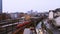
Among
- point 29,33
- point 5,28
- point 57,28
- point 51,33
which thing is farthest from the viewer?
point 5,28

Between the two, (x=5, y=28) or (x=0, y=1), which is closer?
(x=5, y=28)

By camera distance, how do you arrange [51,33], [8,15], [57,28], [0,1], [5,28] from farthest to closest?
1. [0,1]
2. [8,15]
3. [5,28]
4. [57,28]
5. [51,33]

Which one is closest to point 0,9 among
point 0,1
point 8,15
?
point 0,1

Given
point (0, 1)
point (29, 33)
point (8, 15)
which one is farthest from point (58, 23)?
point (0, 1)

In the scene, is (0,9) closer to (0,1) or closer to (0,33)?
(0,1)

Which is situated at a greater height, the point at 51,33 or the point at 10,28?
the point at 51,33

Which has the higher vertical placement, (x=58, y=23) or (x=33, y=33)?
(x=58, y=23)

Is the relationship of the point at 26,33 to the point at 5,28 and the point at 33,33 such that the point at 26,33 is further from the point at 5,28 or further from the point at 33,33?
the point at 5,28

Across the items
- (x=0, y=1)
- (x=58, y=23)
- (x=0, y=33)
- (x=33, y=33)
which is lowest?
(x=0, y=33)

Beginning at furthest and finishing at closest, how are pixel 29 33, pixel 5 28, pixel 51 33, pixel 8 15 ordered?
pixel 8 15, pixel 5 28, pixel 29 33, pixel 51 33
